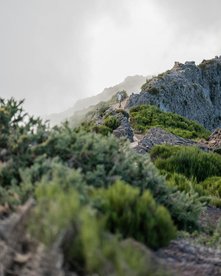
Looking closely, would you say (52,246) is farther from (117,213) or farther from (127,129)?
(127,129)

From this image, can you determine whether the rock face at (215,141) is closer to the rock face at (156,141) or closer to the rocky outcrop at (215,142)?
Result: the rocky outcrop at (215,142)

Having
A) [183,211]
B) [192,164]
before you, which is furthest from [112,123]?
[183,211]

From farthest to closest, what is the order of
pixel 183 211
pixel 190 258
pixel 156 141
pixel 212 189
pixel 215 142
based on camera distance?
pixel 215 142 → pixel 156 141 → pixel 212 189 → pixel 183 211 → pixel 190 258

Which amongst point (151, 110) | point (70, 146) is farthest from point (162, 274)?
point (151, 110)

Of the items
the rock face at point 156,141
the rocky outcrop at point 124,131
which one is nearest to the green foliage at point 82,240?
the rock face at point 156,141

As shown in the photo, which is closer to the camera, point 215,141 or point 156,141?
point 156,141

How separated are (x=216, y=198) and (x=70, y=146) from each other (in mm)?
6336

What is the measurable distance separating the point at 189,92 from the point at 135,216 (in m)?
49.3

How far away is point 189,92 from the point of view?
177 ft

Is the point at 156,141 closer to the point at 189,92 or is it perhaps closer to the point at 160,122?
the point at 160,122

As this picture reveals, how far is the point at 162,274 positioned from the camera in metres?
4.29

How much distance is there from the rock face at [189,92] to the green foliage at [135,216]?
3953 centimetres

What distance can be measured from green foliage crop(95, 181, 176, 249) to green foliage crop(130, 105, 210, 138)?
27.2 meters

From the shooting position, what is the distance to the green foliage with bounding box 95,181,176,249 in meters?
5.29
